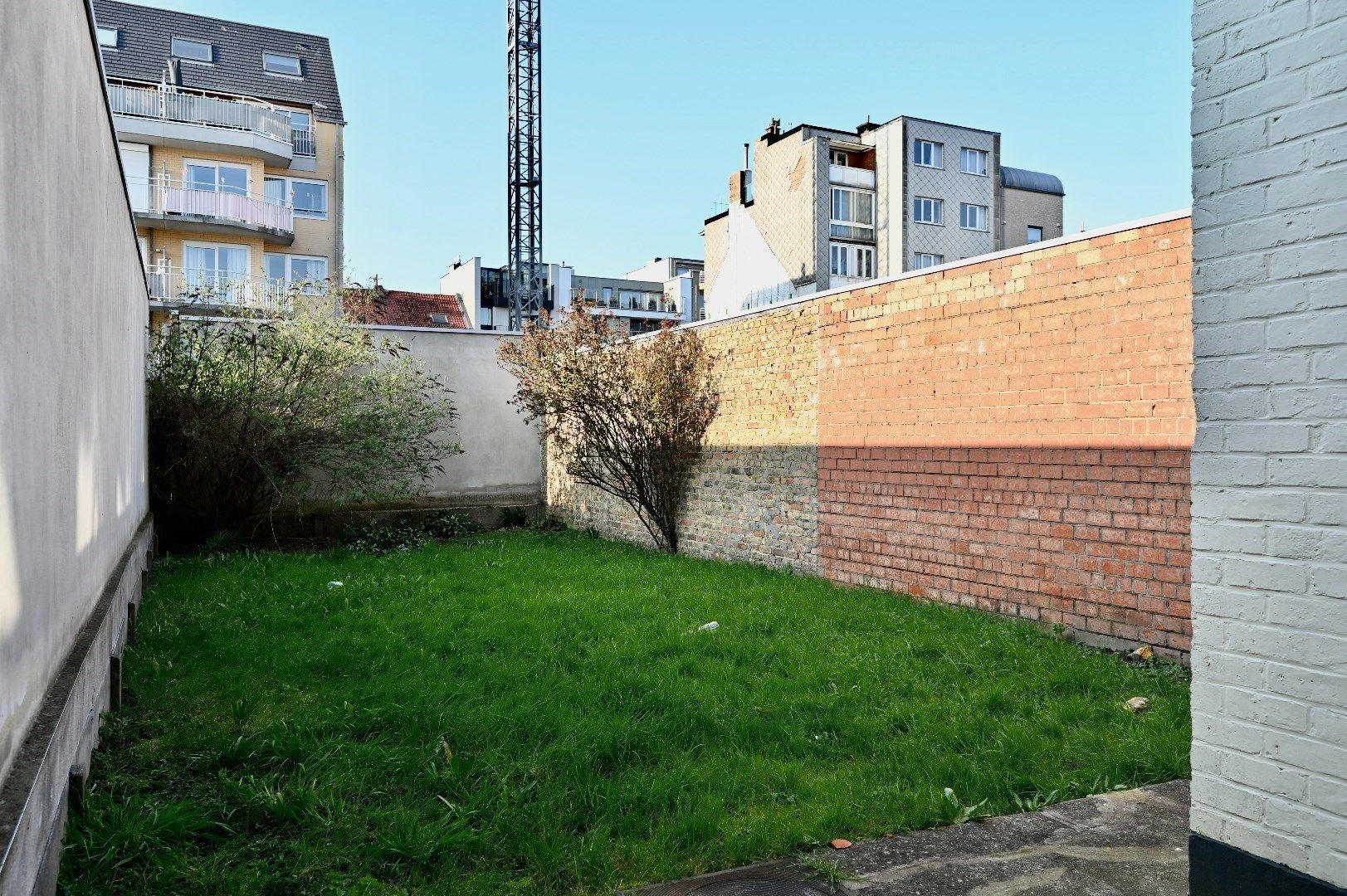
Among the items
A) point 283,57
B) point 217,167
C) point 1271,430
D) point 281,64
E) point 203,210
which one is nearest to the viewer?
point 1271,430

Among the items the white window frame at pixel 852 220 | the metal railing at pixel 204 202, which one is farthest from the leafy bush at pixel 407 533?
the white window frame at pixel 852 220

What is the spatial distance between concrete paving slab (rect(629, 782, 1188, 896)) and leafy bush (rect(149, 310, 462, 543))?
1024 cm

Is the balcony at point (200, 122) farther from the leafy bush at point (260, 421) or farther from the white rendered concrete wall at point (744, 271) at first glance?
the white rendered concrete wall at point (744, 271)

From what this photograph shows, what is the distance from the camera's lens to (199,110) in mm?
26500

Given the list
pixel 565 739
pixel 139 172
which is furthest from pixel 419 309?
pixel 565 739

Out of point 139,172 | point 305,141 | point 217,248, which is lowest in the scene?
point 217,248

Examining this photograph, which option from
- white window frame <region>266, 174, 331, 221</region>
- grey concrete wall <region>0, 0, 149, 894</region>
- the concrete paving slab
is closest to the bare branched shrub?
grey concrete wall <region>0, 0, 149, 894</region>

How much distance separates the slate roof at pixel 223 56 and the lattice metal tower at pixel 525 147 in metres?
6.23

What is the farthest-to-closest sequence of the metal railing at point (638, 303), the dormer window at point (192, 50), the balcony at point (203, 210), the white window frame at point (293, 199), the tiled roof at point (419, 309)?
the metal railing at point (638, 303)
the tiled roof at point (419, 309)
the dormer window at point (192, 50)
the white window frame at point (293, 199)
the balcony at point (203, 210)

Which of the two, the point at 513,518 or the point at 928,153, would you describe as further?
the point at 928,153

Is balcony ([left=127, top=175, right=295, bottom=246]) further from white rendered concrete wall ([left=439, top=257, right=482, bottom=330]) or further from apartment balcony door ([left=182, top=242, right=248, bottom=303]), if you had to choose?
white rendered concrete wall ([left=439, top=257, right=482, bottom=330])

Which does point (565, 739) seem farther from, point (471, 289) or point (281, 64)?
point (471, 289)

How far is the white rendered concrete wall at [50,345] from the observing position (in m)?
2.45

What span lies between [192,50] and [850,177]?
977 inches
